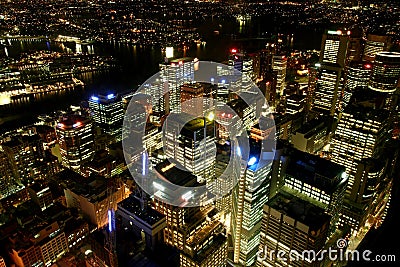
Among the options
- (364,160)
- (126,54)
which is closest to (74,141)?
(364,160)

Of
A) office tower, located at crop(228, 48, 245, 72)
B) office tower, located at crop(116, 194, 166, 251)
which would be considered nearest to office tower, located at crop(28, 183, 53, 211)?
office tower, located at crop(116, 194, 166, 251)

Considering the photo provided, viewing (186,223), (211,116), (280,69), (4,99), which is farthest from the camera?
(280,69)

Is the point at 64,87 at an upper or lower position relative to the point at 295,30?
lower

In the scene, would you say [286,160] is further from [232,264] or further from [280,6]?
[280,6]

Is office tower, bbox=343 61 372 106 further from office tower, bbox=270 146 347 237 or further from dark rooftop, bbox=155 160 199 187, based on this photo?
dark rooftop, bbox=155 160 199 187

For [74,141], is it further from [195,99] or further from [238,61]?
[238,61]

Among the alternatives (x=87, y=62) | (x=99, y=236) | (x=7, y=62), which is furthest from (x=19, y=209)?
(x=7, y=62)
